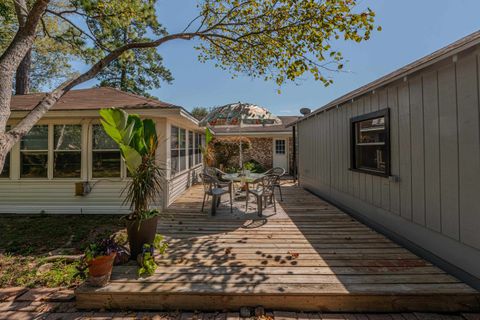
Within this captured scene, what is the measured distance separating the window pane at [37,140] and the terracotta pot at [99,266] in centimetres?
523

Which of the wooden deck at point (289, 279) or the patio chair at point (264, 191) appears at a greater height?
the patio chair at point (264, 191)

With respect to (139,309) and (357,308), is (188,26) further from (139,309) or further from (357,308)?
(357,308)

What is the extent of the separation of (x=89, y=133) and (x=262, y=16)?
17.4ft

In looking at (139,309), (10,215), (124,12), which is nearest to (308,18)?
(124,12)

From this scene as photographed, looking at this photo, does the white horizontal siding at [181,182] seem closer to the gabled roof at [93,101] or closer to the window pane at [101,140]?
the window pane at [101,140]

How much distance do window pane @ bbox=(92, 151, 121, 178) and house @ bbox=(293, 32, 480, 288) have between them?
6172 millimetres

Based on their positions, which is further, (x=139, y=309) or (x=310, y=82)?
(x=310, y=82)

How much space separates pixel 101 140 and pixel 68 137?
0.89 metres

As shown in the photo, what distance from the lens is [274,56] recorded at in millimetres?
5023

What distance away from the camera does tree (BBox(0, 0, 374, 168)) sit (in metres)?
3.81

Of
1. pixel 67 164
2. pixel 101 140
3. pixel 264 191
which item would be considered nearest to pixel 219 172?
pixel 264 191

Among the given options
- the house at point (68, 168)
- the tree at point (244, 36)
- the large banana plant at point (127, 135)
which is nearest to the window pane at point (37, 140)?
the house at point (68, 168)

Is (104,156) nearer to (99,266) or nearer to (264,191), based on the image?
(99,266)

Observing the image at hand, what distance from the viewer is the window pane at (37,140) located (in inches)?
233
